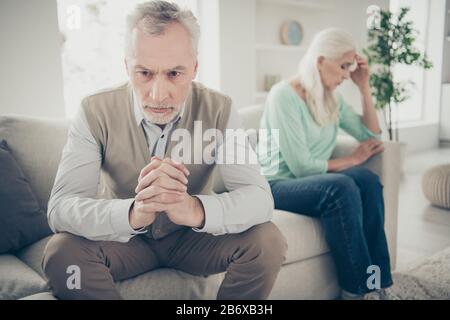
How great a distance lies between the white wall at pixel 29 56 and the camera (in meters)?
1.42

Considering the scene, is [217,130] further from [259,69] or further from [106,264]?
[259,69]

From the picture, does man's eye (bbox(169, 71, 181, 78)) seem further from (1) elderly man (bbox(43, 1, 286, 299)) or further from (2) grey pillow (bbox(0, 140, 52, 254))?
(2) grey pillow (bbox(0, 140, 52, 254))

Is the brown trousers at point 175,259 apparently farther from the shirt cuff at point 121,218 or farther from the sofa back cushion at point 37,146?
the sofa back cushion at point 37,146

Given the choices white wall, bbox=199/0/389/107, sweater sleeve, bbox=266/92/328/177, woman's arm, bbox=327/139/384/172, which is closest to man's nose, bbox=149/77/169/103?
sweater sleeve, bbox=266/92/328/177

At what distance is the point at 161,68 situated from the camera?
736 millimetres

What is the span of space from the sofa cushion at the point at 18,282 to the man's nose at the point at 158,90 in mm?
450

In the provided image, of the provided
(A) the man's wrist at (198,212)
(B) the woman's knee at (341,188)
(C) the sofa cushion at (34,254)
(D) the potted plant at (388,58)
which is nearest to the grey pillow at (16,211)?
(C) the sofa cushion at (34,254)

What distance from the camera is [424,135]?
3.51 feet

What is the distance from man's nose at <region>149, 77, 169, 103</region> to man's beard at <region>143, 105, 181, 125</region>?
2 cm

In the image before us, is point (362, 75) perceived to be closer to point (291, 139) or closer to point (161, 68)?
point (291, 139)

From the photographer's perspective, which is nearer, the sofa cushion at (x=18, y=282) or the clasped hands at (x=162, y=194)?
the clasped hands at (x=162, y=194)

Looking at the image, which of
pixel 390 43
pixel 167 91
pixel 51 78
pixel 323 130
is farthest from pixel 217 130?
pixel 390 43

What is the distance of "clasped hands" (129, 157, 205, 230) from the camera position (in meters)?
0.64

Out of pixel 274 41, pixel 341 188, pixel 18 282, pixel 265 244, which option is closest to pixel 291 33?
pixel 274 41
